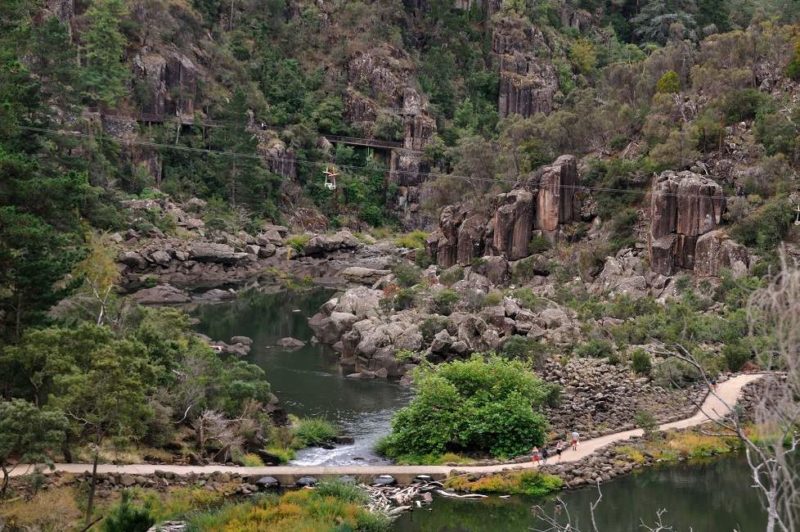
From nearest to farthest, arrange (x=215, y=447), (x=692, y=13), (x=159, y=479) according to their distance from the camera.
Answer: (x=159, y=479) → (x=215, y=447) → (x=692, y=13)

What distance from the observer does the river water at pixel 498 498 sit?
29781 mm

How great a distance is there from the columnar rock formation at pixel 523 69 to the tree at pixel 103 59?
156ft

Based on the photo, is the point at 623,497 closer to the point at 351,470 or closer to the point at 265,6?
the point at 351,470

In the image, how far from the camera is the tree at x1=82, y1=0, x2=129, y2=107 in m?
93.9

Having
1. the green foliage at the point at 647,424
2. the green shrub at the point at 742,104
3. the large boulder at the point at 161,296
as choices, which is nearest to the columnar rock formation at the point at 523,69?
the green shrub at the point at 742,104

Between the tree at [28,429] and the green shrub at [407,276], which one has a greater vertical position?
the tree at [28,429]

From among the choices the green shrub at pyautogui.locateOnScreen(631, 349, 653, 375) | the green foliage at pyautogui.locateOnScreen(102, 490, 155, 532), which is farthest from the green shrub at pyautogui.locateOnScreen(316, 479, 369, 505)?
the green shrub at pyautogui.locateOnScreen(631, 349, 653, 375)

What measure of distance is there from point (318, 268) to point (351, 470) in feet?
181

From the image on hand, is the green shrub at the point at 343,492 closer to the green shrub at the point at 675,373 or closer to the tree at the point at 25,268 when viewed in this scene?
the tree at the point at 25,268

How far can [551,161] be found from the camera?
7744cm

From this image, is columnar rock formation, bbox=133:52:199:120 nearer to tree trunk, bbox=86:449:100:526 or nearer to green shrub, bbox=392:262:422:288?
green shrub, bbox=392:262:422:288

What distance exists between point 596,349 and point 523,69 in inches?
3299

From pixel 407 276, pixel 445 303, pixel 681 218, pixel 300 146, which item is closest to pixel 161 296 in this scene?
pixel 407 276

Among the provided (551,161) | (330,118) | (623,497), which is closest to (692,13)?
(330,118)
